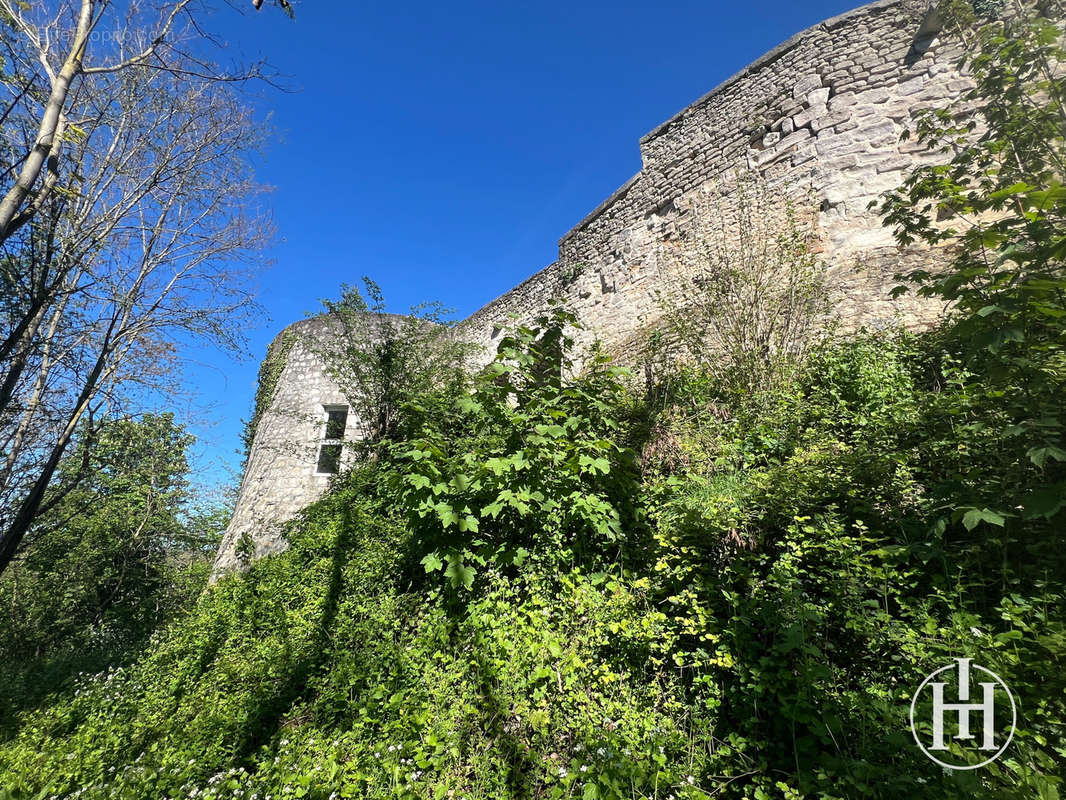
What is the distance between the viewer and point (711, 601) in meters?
2.48

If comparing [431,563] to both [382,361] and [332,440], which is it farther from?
[332,440]

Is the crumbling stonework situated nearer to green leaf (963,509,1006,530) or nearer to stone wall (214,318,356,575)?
stone wall (214,318,356,575)

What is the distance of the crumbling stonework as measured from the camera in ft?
14.4

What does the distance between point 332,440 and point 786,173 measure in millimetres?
9062

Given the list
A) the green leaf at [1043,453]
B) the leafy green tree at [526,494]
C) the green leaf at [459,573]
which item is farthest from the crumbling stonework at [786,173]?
the green leaf at [1043,453]

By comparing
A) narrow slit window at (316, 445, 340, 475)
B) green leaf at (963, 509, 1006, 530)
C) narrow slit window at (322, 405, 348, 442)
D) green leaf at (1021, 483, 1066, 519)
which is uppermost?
narrow slit window at (322, 405, 348, 442)

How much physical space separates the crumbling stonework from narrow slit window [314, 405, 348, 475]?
0.82ft

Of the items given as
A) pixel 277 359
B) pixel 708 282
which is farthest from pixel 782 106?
pixel 277 359

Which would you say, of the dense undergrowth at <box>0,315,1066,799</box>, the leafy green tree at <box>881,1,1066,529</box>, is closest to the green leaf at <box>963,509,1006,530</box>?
the leafy green tree at <box>881,1,1066,529</box>

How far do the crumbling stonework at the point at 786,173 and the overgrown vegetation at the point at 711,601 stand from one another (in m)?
1.02

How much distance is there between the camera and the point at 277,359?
9492mm

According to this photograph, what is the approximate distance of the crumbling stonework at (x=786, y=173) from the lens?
4.39 m

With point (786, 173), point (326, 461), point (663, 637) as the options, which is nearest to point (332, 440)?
point (326, 461)

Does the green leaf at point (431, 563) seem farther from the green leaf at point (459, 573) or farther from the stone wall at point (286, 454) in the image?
the stone wall at point (286, 454)
